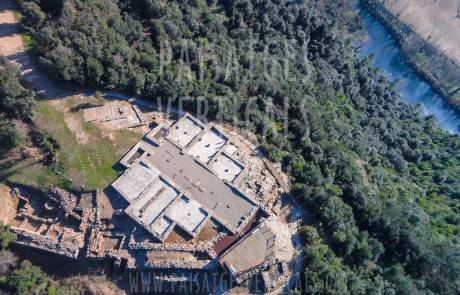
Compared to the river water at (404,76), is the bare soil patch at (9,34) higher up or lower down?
lower down

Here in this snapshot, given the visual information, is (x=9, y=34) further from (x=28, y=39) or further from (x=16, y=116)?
(x=16, y=116)

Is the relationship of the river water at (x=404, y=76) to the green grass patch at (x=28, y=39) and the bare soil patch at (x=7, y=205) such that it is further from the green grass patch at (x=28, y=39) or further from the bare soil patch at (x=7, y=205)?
the bare soil patch at (x=7, y=205)

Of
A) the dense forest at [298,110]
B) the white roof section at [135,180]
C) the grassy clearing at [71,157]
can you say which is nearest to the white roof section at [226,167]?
the dense forest at [298,110]

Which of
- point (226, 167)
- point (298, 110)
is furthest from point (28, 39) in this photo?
point (298, 110)

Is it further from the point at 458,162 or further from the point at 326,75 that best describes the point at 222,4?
the point at 458,162

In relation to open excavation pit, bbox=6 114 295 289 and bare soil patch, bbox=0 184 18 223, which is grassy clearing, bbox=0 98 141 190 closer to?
open excavation pit, bbox=6 114 295 289

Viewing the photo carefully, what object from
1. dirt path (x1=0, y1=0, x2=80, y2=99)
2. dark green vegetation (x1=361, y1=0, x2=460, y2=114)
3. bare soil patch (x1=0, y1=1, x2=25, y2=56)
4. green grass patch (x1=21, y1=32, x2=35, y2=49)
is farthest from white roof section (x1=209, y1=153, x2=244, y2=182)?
dark green vegetation (x1=361, y1=0, x2=460, y2=114)
